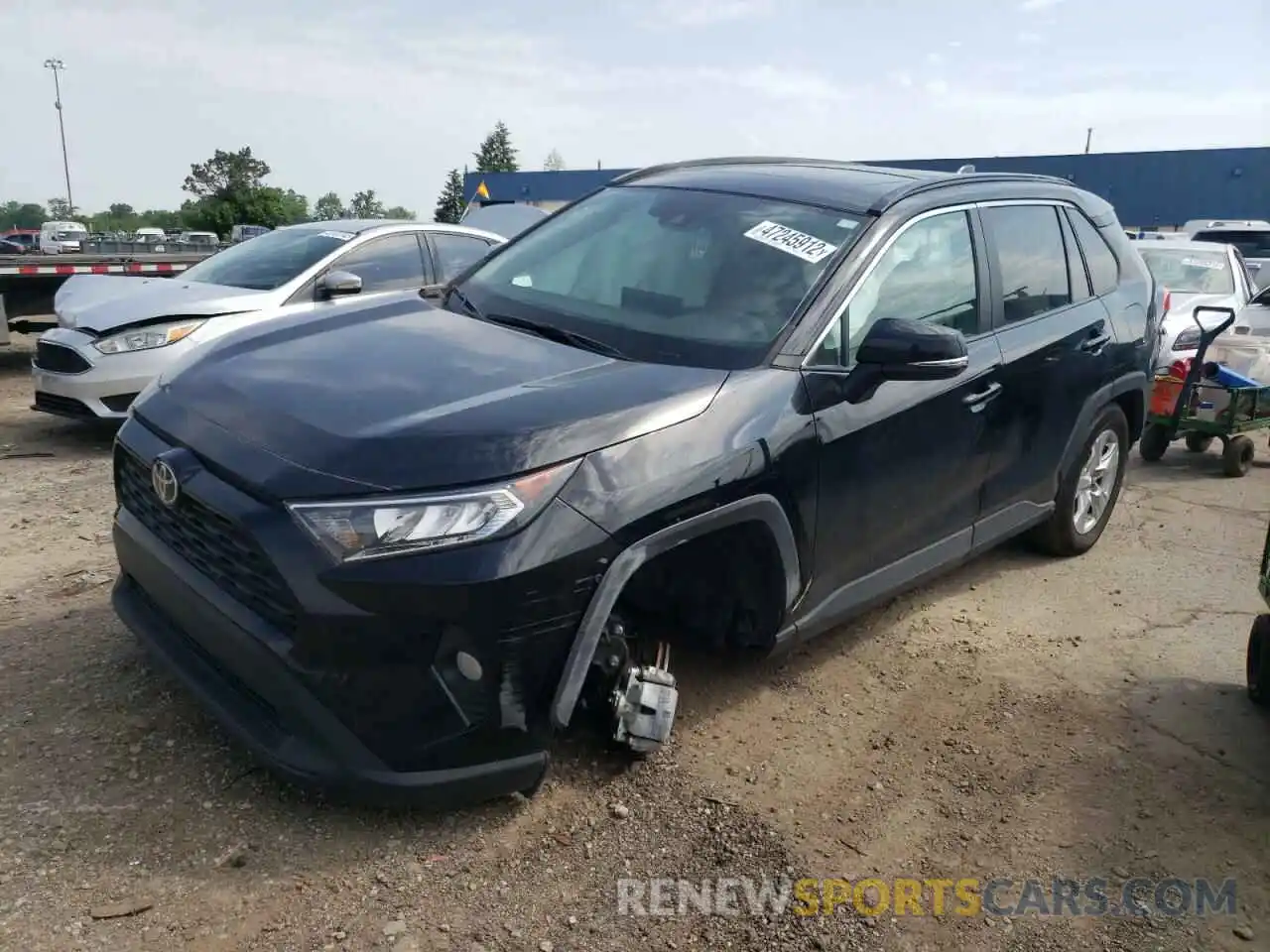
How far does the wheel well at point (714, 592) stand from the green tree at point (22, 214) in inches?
3948

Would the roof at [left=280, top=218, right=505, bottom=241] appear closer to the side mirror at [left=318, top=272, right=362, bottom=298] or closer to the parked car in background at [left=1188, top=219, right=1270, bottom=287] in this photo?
the side mirror at [left=318, top=272, right=362, bottom=298]

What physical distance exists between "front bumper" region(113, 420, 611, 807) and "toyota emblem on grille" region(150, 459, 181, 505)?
47mm

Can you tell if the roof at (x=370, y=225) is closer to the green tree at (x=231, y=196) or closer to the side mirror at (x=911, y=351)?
the side mirror at (x=911, y=351)

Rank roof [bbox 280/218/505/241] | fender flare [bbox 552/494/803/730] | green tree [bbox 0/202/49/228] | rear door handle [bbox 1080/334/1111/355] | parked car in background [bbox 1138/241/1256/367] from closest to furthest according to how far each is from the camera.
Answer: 1. fender flare [bbox 552/494/803/730]
2. rear door handle [bbox 1080/334/1111/355]
3. roof [bbox 280/218/505/241]
4. parked car in background [bbox 1138/241/1256/367]
5. green tree [bbox 0/202/49/228]

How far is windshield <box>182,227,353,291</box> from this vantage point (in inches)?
272

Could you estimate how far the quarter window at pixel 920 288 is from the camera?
3.24 m

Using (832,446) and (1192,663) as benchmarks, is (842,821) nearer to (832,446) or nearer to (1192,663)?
(832,446)

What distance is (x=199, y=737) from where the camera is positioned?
296 cm

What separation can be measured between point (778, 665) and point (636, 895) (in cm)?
141

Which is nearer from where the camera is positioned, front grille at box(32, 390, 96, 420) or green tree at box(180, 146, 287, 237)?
front grille at box(32, 390, 96, 420)

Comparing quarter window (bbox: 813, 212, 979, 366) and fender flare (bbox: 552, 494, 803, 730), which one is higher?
quarter window (bbox: 813, 212, 979, 366)

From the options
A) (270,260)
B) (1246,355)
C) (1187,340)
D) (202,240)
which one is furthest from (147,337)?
(202,240)

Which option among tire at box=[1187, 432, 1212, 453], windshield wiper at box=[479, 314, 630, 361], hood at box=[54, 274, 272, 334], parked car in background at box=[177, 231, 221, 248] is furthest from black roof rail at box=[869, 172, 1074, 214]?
parked car in background at box=[177, 231, 221, 248]

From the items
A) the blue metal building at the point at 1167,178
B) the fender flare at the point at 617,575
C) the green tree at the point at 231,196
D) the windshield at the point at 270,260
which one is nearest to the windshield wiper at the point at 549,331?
the fender flare at the point at 617,575
